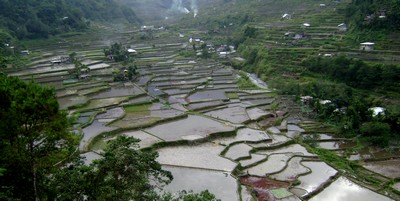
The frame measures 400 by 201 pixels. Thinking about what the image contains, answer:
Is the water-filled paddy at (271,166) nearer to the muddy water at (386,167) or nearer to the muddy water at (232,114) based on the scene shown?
the muddy water at (386,167)

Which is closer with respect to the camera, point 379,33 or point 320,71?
point 320,71

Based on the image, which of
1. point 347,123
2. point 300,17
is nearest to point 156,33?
point 300,17

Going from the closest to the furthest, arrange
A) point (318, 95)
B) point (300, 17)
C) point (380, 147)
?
point (380, 147)
point (318, 95)
point (300, 17)

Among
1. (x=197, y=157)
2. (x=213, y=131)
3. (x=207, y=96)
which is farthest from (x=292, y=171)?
(x=207, y=96)

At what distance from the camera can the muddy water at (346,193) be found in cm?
1320

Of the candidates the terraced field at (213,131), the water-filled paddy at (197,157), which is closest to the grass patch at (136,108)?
the terraced field at (213,131)

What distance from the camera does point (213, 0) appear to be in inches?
3546

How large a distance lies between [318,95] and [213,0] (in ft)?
228

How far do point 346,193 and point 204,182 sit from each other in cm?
519

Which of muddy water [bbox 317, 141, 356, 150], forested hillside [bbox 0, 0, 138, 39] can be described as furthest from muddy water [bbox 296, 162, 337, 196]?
forested hillside [bbox 0, 0, 138, 39]

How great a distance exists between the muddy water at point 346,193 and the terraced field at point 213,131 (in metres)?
0.04

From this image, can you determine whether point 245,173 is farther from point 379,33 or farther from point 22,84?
point 379,33

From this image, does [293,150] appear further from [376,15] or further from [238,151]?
[376,15]

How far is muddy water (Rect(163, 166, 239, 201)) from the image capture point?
12825 mm
